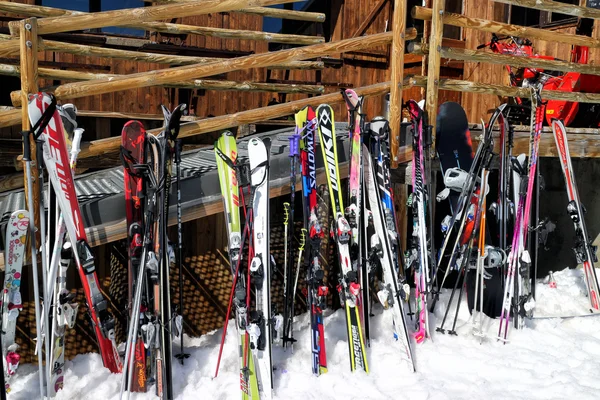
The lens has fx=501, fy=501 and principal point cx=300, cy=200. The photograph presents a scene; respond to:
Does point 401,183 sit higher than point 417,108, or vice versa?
point 417,108

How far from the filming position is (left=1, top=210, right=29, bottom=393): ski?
290 cm

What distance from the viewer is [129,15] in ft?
10.7

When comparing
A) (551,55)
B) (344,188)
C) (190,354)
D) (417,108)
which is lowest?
(190,354)

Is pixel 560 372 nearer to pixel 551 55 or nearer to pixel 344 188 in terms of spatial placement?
pixel 344 188

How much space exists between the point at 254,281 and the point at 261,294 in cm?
10

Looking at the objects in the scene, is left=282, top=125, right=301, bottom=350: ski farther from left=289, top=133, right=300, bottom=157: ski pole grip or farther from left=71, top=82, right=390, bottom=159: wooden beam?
left=71, top=82, right=390, bottom=159: wooden beam

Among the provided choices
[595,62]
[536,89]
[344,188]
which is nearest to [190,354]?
[344,188]

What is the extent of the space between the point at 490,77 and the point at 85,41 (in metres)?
6.12

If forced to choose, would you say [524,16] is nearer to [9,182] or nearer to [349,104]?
[349,104]

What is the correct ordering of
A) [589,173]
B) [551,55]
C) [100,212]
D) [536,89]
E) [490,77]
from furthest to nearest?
[490,77] < [551,55] < [589,173] < [536,89] < [100,212]

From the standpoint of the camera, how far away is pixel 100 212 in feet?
10.6

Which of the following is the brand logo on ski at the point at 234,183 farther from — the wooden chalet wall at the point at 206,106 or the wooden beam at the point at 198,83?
the wooden beam at the point at 198,83

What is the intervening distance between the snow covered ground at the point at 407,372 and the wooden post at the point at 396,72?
1516 mm

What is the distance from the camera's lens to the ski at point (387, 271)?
3.62 m
